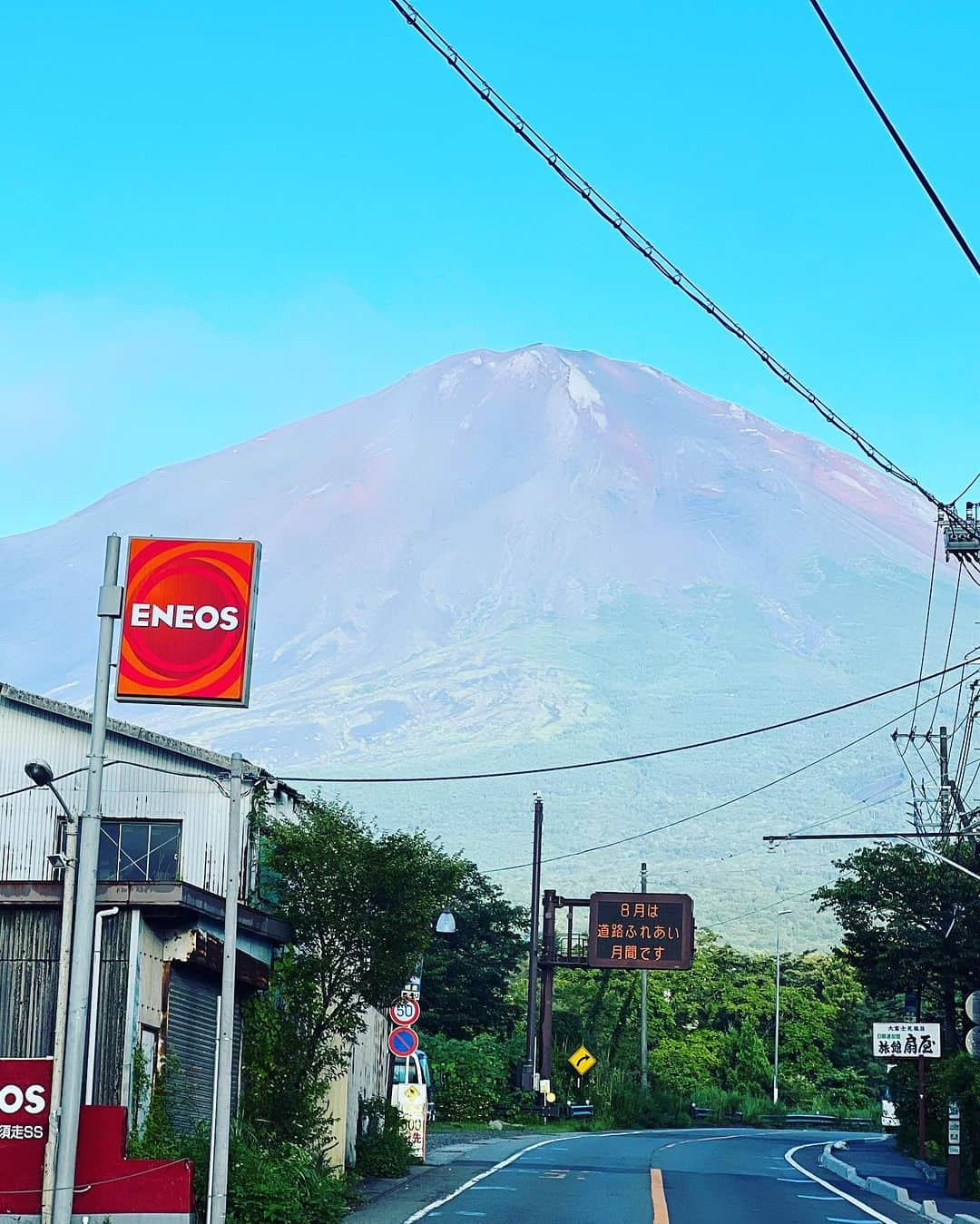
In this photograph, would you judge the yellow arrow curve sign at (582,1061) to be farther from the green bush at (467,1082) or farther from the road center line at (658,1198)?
the road center line at (658,1198)

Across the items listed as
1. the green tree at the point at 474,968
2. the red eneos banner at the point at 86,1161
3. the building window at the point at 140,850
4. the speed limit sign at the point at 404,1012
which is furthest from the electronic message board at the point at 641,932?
the red eneos banner at the point at 86,1161

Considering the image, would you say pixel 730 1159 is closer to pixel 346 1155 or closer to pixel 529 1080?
pixel 346 1155

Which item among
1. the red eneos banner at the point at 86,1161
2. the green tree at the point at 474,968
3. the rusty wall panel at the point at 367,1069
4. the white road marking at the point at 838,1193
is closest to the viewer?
the red eneos banner at the point at 86,1161

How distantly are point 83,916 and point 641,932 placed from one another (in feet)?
152

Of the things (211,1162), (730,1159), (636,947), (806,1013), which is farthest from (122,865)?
(806,1013)

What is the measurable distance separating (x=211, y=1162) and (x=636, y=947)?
4091 centimetres

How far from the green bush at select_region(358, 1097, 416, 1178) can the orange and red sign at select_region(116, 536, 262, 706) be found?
52.3 ft

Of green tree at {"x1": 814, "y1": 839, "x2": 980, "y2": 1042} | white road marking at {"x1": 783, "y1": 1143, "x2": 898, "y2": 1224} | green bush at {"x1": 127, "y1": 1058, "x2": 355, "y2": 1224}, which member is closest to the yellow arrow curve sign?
green tree at {"x1": 814, "y1": 839, "x2": 980, "y2": 1042}

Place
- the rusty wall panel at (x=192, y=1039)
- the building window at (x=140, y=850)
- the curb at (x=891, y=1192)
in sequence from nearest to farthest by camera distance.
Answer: the rusty wall panel at (x=192, y=1039) < the curb at (x=891, y=1192) < the building window at (x=140, y=850)

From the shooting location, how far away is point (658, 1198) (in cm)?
2911

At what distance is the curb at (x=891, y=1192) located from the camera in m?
26.6

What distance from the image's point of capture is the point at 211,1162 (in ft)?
67.8

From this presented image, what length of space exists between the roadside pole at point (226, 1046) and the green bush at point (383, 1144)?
10.9 m

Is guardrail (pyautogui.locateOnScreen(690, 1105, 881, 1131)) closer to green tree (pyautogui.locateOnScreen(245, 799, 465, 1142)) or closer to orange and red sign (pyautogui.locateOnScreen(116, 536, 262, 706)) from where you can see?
green tree (pyautogui.locateOnScreen(245, 799, 465, 1142))
